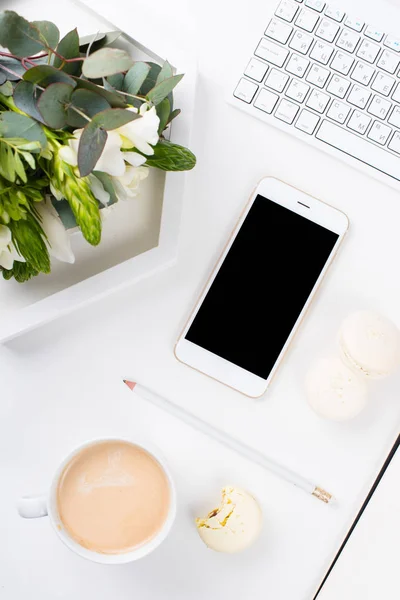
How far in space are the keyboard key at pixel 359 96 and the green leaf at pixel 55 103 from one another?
33 centimetres

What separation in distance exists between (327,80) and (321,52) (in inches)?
1.2

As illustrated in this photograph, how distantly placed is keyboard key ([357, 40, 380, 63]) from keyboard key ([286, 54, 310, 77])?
60mm

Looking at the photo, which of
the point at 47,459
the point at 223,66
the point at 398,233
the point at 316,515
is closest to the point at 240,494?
the point at 316,515

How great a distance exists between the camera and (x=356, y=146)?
2.03 ft

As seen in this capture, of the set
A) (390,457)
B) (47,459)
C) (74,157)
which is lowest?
(47,459)

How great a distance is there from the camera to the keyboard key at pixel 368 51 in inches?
24.2

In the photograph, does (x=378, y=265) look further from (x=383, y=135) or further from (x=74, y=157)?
(x=74, y=157)

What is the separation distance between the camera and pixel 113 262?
1.99 feet

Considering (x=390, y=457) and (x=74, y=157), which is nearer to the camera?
(x=74, y=157)

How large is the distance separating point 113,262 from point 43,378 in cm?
15

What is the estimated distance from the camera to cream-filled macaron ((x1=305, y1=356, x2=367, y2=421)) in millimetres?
604

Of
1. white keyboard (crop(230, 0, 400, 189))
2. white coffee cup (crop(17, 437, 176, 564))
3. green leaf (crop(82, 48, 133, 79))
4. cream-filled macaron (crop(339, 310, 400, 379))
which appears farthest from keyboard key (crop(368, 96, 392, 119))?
white coffee cup (crop(17, 437, 176, 564))

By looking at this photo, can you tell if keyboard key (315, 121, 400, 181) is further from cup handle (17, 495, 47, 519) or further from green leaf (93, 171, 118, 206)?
cup handle (17, 495, 47, 519)

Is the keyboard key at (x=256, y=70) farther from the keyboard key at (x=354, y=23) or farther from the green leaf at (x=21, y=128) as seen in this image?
the green leaf at (x=21, y=128)
